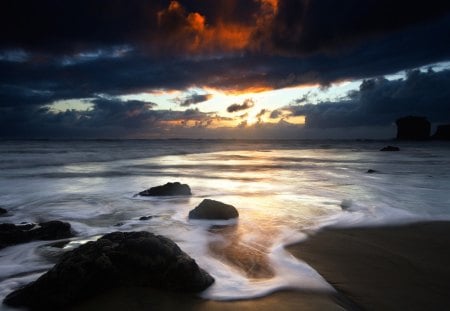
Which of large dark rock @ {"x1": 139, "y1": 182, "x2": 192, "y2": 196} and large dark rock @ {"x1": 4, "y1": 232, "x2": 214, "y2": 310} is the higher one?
large dark rock @ {"x1": 4, "y1": 232, "x2": 214, "y2": 310}

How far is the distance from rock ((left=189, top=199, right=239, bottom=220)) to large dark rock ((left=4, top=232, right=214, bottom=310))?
11.4 ft

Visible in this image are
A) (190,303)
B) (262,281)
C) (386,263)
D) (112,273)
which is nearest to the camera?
(190,303)

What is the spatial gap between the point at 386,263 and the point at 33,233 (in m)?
5.83

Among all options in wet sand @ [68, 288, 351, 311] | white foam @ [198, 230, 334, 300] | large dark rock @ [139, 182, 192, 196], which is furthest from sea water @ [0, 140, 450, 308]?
large dark rock @ [139, 182, 192, 196]

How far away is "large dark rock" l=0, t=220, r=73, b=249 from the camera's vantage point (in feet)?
20.1

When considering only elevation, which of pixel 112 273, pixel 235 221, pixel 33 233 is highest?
pixel 112 273

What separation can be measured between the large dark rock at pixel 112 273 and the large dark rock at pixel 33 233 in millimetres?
2498

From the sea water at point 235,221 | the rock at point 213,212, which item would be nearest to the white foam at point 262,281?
the sea water at point 235,221

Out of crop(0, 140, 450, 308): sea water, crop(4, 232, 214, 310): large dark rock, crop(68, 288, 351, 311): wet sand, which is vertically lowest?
crop(0, 140, 450, 308): sea water

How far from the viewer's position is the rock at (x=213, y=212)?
26.0ft

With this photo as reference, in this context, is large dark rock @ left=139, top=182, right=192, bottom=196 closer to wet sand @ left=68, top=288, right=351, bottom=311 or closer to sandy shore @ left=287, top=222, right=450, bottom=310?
sandy shore @ left=287, top=222, right=450, bottom=310

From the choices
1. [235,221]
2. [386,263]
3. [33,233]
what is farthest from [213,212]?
[386,263]

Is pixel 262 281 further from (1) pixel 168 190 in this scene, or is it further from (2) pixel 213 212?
(1) pixel 168 190

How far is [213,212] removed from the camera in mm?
7957
